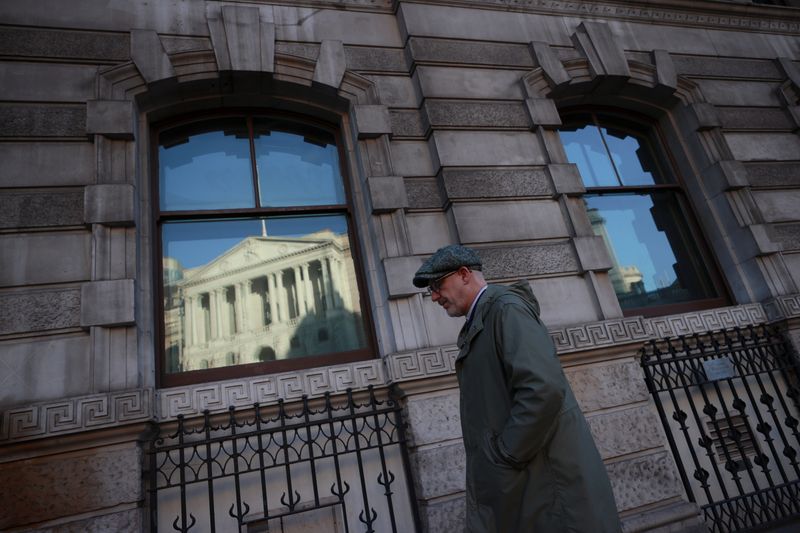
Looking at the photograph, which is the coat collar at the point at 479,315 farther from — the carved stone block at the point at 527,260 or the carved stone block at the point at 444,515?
the carved stone block at the point at 527,260

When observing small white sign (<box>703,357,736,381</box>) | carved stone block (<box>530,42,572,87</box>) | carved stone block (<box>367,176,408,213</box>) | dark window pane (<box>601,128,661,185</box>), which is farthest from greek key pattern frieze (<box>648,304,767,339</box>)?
carved stone block (<box>530,42,572,87</box>)

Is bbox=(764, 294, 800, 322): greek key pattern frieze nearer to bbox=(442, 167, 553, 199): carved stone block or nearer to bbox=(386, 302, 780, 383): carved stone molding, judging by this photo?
bbox=(386, 302, 780, 383): carved stone molding

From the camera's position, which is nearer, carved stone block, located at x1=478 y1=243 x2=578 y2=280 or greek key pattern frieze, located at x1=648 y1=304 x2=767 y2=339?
carved stone block, located at x1=478 y1=243 x2=578 y2=280

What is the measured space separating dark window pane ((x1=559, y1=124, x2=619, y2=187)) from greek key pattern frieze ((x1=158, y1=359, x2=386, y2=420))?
4000mm

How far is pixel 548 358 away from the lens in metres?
2.12

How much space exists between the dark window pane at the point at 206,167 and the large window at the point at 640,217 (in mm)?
4188

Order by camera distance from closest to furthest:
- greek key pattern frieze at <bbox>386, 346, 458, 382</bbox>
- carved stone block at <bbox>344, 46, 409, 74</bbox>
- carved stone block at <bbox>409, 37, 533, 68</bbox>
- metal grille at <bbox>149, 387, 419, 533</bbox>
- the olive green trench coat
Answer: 1. the olive green trench coat
2. metal grille at <bbox>149, 387, 419, 533</bbox>
3. greek key pattern frieze at <bbox>386, 346, 458, 382</bbox>
4. carved stone block at <bbox>344, 46, 409, 74</bbox>
5. carved stone block at <bbox>409, 37, 533, 68</bbox>

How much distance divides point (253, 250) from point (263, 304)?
2.02ft

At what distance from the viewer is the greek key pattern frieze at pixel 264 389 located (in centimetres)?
392

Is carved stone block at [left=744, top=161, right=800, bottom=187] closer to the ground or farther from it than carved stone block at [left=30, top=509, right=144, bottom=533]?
farther from it

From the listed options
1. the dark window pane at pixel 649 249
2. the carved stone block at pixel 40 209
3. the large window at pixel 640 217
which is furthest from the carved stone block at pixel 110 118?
the dark window pane at pixel 649 249

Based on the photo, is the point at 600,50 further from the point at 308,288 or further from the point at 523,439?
the point at 523,439

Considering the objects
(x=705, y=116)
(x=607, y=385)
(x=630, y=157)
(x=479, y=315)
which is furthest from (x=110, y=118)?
(x=705, y=116)

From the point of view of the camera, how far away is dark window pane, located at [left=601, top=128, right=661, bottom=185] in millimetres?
6531
